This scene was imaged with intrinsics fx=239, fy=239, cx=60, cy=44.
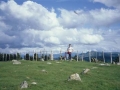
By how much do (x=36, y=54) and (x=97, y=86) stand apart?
177 feet

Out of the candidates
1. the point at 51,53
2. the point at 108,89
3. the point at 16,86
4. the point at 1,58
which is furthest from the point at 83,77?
the point at 1,58

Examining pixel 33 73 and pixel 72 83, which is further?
pixel 33 73

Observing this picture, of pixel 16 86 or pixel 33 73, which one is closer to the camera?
pixel 16 86

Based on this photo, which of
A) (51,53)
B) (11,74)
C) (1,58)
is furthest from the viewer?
(1,58)

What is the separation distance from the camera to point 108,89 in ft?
81.7

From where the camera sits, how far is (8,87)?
2650 cm

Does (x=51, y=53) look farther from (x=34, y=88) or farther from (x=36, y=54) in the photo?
(x=34, y=88)

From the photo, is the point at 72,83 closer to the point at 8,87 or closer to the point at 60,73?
the point at 8,87

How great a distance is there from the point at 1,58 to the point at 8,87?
61.4 m

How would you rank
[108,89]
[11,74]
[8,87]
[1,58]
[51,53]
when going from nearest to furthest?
[108,89]
[8,87]
[11,74]
[51,53]
[1,58]

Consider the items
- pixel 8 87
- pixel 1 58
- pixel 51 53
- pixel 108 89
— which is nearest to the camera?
pixel 108 89

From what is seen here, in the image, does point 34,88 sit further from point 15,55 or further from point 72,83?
point 15,55

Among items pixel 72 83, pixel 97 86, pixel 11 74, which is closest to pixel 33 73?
pixel 11 74

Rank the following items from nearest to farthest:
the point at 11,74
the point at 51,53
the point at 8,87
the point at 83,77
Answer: the point at 8,87
the point at 83,77
the point at 11,74
the point at 51,53
